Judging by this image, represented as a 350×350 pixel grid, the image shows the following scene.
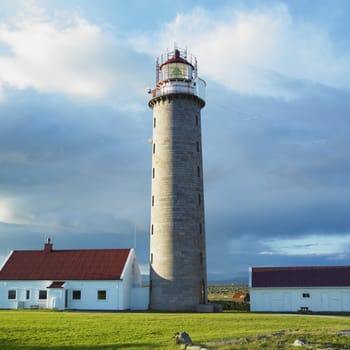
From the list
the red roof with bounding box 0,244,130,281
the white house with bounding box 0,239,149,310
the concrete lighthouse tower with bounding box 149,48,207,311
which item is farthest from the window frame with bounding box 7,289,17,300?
the concrete lighthouse tower with bounding box 149,48,207,311

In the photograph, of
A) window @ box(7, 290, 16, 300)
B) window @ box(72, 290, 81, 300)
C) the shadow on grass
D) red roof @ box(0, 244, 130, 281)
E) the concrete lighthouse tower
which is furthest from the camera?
window @ box(7, 290, 16, 300)

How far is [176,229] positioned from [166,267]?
3.00m

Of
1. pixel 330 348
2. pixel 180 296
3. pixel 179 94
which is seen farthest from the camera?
pixel 179 94

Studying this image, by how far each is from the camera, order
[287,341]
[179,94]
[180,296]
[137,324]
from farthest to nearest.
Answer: [179,94] < [180,296] < [137,324] < [287,341]

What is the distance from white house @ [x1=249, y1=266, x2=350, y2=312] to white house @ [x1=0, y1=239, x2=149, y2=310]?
935 centimetres

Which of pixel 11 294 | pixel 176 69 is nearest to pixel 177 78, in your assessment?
pixel 176 69

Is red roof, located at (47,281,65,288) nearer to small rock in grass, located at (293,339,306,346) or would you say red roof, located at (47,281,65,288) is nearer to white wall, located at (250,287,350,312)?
white wall, located at (250,287,350,312)

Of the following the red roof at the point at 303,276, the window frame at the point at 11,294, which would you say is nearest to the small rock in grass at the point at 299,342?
the red roof at the point at 303,276

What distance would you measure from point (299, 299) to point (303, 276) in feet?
6.81

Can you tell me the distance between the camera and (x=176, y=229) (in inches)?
1563

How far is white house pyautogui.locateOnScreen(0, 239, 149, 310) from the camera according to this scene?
41.5 m

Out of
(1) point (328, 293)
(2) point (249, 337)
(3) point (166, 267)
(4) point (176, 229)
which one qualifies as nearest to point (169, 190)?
(4) point (176, 229)

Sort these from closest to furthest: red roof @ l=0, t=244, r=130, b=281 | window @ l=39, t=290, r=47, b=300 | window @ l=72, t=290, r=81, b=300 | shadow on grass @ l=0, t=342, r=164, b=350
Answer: shadow on grass @ l=0, t=342, r=164, b=350 < window @ l=72, t=290, r=81, b=300 < red roof @ l=0, t=244, r=130, b=281 < window @ l=39, t=290, r=47, b=300

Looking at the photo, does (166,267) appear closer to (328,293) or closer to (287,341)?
(328,293)
